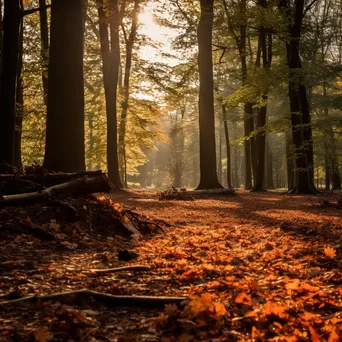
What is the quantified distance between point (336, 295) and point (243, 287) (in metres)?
0.75

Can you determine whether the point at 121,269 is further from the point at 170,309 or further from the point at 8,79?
the point at 8,79

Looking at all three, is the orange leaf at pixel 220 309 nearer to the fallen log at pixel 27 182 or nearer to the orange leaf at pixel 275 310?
the orange leaf at pixel 275 310

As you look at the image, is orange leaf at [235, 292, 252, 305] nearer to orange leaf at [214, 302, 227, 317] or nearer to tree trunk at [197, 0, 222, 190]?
orange leaf at [214, 302, 227, 317]

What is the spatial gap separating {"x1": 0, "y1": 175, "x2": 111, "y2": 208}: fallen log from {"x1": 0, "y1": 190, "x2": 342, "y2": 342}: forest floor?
778mm

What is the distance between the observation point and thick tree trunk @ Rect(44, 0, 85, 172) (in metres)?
7.57

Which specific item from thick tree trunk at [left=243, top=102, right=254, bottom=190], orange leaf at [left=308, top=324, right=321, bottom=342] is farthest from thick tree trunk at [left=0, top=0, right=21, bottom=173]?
thick tree trunk at [left=243, top=102, right=254, bottom=190]

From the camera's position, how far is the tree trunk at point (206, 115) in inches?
615

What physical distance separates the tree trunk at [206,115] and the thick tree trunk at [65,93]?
8549mm

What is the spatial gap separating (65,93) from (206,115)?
362 inches

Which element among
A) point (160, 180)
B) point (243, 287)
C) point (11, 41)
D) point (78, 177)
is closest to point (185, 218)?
point (78, 177)

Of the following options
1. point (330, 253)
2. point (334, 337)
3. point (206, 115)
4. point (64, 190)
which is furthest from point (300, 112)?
point (334, 337)

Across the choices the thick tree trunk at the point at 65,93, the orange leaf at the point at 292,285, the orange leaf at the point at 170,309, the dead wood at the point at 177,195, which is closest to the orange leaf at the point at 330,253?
the orange leaf at the point at 292,285

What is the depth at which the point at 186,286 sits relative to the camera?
3.17 metres

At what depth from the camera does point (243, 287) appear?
3.05 m
